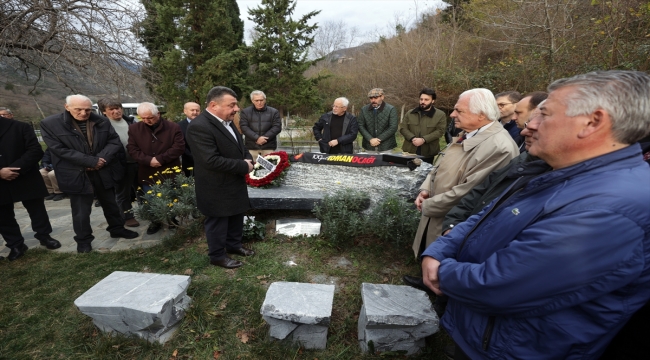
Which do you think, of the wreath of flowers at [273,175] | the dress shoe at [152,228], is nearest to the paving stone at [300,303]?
the wreath of flowers at [273,175]

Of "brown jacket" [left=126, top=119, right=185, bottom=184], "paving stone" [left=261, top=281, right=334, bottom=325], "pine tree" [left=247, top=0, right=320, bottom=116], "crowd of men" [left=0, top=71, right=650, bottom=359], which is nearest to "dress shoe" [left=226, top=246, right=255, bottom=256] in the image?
"paving stone" [left=261, top=281, right=334, bottom=325]

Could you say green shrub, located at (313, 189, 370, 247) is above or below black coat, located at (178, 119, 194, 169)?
below

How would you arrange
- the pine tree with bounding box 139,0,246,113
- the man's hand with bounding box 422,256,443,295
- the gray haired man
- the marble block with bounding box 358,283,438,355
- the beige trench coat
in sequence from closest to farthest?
the man's hand with bounding box 422,256,443,295
the marble block with bounding box 358,283,438,355
the beige trench coat
the gray haired man
the pine tree with bounding box 139,0,246,113

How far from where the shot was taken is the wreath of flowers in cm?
481

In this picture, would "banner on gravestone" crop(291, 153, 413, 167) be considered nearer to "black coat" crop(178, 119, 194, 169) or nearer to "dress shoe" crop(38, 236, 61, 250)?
"black coat" crop(178, 119, 194, 169)

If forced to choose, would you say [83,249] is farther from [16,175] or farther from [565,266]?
[565,266]

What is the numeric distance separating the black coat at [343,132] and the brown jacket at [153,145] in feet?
8.37

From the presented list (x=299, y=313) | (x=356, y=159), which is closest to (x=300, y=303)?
(x=299, y=313)

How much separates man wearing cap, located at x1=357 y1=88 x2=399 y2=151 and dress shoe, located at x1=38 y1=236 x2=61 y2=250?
199 inches

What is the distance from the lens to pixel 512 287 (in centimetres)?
113

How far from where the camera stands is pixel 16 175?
12.3ft

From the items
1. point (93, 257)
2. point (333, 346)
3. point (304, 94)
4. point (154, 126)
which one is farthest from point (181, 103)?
point (333, 346)

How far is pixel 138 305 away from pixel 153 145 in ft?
9.54

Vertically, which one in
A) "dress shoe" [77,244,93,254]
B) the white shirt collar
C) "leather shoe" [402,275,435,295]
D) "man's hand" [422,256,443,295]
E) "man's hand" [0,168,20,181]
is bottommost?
"leather shoe" [402,275,435,295]
